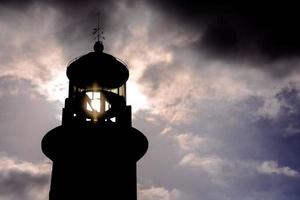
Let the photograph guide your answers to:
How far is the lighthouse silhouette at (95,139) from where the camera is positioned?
2505 centimetres

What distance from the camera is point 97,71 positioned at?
2819 cm

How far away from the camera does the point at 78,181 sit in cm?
2505

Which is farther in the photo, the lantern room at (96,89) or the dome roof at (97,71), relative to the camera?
the dome roof at (97,71)

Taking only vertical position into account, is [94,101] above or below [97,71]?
below

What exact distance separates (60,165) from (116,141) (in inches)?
113

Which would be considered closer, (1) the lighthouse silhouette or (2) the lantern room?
(1) the lighthouse silhouette

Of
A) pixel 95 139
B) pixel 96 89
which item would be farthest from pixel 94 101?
pixel 95 139

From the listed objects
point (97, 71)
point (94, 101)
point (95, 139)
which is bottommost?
point (95, 139)

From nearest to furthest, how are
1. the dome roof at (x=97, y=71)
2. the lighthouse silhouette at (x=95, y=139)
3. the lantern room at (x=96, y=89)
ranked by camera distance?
the lighthouse silhouette at (x=95, y=139)
the lantern room at (x=96, y=89)
the dome roof at (x=97, y=71)

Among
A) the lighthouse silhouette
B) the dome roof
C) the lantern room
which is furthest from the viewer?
the dome roof

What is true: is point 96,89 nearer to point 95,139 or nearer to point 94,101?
point 94,101

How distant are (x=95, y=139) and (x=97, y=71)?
4.09m


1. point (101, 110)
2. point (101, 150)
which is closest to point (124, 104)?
point (101, 110)

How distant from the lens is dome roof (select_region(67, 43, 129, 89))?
2820 centimetres
